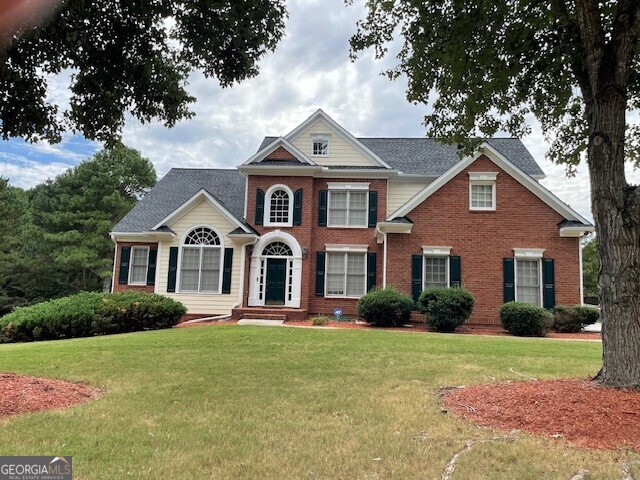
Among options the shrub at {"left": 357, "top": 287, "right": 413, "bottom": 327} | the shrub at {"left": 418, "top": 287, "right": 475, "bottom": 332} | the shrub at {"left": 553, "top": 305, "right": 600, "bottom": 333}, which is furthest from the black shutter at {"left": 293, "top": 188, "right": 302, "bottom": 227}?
the shrub at {"left": 553, "top": 305, "right": 600, "bottom": 333}

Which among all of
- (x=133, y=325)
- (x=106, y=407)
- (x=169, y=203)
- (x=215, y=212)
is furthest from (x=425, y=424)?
(x=169, y=203)

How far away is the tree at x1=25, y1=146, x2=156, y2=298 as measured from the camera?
34156 mm

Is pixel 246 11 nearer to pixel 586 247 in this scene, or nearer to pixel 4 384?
pixel 4 384

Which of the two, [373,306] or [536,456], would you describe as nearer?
[536,456]

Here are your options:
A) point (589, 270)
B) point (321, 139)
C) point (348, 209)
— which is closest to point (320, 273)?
point (348, 209)

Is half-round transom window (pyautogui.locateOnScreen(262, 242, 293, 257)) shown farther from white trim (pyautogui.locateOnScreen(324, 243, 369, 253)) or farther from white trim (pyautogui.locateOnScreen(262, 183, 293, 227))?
white trim (pyautogui.locateOnScreen(324, 243, 369, 253))

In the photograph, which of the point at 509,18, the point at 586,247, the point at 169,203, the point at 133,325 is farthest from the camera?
the point at 586,247

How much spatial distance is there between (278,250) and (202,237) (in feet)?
10.8

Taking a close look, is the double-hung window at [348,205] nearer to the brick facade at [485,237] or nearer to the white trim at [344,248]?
the white trim at [344,248]

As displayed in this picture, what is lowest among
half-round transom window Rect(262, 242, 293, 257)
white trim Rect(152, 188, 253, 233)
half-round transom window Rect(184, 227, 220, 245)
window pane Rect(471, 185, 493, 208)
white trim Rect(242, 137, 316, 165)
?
half-round transom window Rect(262, 242, 293, 257)

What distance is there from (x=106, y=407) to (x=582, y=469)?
5.11 m

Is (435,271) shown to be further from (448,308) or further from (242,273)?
(242,273)

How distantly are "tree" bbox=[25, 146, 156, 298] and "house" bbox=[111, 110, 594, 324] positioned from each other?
1551 centimetres

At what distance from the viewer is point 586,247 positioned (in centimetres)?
3966
